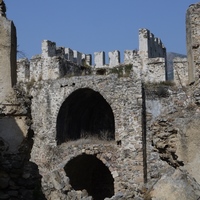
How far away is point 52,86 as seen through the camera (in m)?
22.9

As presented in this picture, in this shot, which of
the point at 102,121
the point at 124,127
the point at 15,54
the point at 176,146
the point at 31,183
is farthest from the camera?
the point at 102,121

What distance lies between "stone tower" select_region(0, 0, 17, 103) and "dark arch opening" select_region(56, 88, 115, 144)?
40.8 ft

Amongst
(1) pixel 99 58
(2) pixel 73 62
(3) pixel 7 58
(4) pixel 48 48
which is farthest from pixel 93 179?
(3) pixel 7 58

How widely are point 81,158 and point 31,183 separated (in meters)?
13.0

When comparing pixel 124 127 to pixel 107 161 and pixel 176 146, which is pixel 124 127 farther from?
pixel 176 146

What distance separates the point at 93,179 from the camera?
24.8 meters

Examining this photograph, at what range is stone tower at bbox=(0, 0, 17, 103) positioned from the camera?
9.72m

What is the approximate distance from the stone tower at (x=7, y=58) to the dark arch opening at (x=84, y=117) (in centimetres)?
1243

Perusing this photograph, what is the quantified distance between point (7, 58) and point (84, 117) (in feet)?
48.3

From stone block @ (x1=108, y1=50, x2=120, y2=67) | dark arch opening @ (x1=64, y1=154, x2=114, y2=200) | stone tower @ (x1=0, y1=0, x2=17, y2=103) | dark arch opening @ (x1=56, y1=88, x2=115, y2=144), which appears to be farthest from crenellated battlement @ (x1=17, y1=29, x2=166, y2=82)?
stone tower @ (x1=0, y1=0, x2=17, y2=103)

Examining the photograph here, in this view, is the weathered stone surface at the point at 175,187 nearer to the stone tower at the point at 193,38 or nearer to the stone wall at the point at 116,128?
the stone tower at the point at 193,38

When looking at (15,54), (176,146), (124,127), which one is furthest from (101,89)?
(176,146)

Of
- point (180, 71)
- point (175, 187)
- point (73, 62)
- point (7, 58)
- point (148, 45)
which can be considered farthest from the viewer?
point (148, 45)

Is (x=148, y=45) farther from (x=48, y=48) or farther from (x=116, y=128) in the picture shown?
(x=116, y=128)
